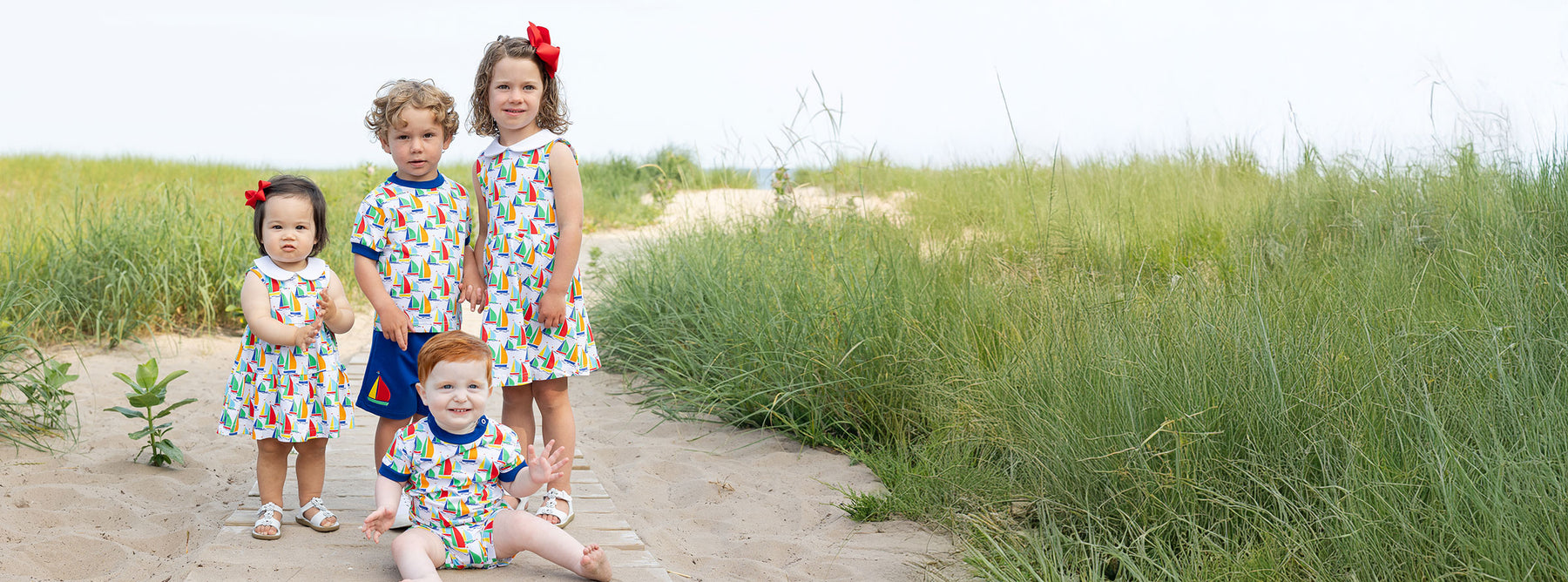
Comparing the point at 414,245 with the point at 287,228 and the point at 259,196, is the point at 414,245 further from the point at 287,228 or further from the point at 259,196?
the point at 259,196

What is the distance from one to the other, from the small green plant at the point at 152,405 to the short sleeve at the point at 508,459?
155 centimetres

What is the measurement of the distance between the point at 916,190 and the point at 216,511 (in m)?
6.30

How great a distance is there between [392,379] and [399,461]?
41cm

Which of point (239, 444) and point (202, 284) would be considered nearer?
point (239, 444)

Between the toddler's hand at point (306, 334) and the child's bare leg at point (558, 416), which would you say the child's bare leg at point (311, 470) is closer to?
the toddler's hand at point (306, 334)

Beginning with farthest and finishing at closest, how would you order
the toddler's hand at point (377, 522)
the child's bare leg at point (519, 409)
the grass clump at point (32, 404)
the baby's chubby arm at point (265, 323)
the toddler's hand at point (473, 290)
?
the grass clump at point (32, 404), the child's bare leg at point (519, 409), the toddler's hand at point (473, 290), the baby's chubby arm at point (265, 323), the toddler's hand at point (377, 522)

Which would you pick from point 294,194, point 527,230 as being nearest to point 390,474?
point 527,230

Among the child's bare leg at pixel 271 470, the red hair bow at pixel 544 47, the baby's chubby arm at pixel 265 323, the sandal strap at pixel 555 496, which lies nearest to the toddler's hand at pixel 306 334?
the baby's chubby arm at pixel 265 323

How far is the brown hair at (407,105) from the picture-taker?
3.02 meters

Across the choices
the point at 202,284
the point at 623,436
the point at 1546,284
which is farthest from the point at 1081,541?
the point at 202,284

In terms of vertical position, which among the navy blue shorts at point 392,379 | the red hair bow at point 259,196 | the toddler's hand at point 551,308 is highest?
the red hair bow at point 259,196

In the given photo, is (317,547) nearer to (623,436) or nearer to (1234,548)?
(623,436)

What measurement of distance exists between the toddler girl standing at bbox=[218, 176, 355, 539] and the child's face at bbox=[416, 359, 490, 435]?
537mm

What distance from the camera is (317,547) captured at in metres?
2.99
